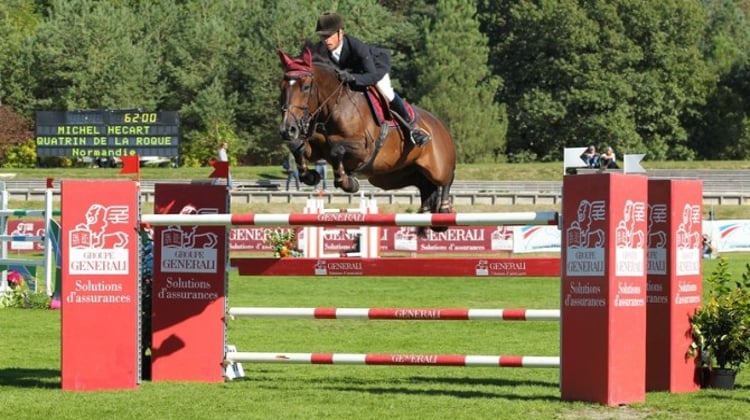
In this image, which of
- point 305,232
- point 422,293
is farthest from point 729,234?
point 422,293

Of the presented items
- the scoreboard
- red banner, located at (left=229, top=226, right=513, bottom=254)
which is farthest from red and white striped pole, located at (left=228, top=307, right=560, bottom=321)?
the scoreboard

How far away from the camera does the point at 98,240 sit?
31.3 ft

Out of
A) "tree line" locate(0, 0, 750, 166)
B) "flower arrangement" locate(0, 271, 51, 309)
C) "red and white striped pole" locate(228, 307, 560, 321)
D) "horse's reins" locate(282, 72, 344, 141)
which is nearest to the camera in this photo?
"red and white striped pole" locate(228, 307, 560, 321)

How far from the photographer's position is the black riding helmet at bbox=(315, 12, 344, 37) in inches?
428

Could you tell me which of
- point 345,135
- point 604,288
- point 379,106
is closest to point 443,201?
point 379,106

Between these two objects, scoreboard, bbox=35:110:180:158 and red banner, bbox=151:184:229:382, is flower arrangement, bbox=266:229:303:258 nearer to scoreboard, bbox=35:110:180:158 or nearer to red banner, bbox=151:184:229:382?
scoreboard, bbox=35:110:180:158

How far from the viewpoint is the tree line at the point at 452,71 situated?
2549 inches

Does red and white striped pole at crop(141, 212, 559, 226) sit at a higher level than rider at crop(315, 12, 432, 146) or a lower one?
lower

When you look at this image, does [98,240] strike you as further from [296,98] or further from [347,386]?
[347,386]

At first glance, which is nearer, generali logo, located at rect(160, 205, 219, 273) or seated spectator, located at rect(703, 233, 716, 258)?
generali logo, located at rect(160, 205, 219, 273)

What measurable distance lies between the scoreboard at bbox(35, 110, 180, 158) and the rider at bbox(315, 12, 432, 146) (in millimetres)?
30260

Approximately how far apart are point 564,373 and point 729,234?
86.9 feet

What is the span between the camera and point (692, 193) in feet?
31.5

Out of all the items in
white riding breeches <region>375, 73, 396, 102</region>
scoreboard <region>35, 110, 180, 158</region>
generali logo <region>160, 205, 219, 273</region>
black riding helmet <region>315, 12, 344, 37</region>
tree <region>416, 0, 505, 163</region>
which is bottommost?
generali logo <region>160, 205, 219, 273</region>
